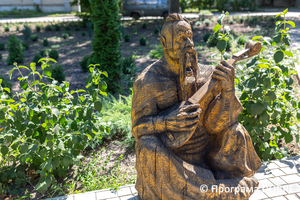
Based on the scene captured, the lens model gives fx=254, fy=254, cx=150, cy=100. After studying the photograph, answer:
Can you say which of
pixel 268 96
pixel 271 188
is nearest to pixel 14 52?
pixel 268 96

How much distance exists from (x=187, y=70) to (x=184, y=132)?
569mm

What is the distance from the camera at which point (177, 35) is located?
2.31 meters

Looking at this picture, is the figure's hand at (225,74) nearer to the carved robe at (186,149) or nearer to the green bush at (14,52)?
the carved robe at (186,149)

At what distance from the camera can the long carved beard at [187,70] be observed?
2324 millimetres

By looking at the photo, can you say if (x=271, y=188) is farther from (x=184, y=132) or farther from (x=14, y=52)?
(x=14, y=52)

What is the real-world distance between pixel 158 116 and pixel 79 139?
4.97 feet

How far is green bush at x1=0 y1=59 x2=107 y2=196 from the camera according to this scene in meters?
3.14

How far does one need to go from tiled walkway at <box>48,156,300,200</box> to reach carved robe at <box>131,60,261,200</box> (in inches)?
35.2

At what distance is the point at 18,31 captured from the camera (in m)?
14.8

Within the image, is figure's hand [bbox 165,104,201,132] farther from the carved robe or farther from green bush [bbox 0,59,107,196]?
green bush [bbox 0,59,107,196]

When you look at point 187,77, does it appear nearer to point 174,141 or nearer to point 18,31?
point 174,141

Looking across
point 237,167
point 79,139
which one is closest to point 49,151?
point 79,139

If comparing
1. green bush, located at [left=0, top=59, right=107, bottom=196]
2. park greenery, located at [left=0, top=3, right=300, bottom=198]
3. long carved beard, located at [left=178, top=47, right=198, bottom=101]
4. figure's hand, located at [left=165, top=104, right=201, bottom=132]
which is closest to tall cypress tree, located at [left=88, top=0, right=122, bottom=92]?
park greenery, located at [left=0, top=3, right=300, bottom=198]

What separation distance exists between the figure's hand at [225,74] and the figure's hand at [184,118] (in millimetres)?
316
